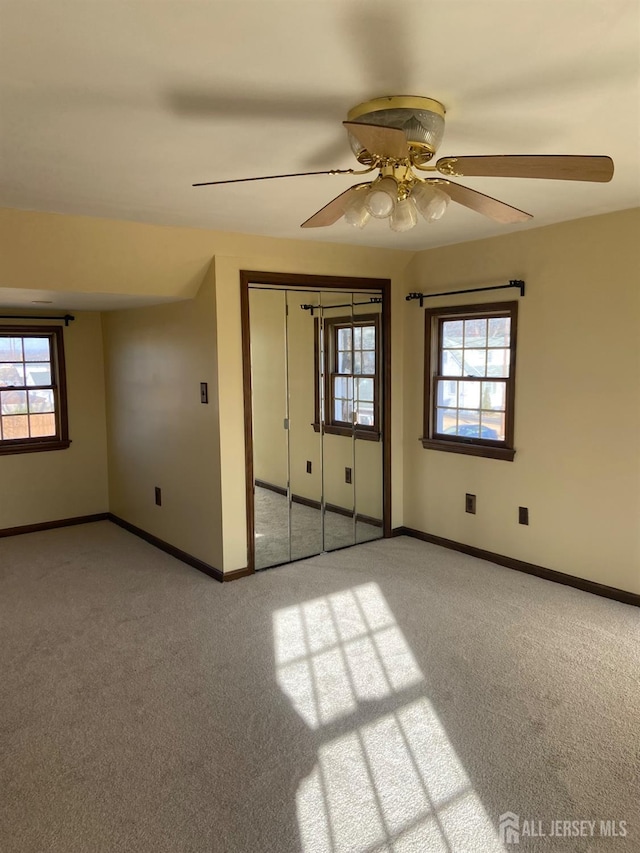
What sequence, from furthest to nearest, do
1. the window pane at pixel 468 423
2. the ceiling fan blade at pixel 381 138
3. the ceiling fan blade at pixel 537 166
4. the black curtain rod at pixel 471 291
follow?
the window pane at pixel 468 423, the black curtain rod at pixel 471 291, the ceiling fan blade at pixel 537 166, the ceiling fan blade at pixel 381 138

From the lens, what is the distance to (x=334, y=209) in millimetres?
2369

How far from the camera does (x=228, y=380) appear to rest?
416cm

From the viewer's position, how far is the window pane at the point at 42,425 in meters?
5.50

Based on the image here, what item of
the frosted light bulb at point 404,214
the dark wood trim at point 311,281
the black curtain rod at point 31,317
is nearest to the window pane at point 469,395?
the dark wood trim at point 311,281

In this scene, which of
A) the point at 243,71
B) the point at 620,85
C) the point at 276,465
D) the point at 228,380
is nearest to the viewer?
the point at 243,71

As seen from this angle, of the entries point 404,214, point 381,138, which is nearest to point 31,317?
point 404,214

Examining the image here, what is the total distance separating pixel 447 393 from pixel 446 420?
0.22 metres

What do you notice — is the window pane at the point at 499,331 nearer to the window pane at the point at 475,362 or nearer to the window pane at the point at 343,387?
the window pane at the point at 475,362

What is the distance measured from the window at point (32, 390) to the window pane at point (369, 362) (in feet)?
9.13

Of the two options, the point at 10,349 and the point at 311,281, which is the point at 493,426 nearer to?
the point at 311,281

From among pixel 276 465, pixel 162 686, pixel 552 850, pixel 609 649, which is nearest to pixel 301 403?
pixel 276 465

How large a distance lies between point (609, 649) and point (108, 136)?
3389 millimetres

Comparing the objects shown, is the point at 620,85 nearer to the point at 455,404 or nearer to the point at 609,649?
the point at 609,649

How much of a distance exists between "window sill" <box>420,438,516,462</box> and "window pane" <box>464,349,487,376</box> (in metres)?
0.54
